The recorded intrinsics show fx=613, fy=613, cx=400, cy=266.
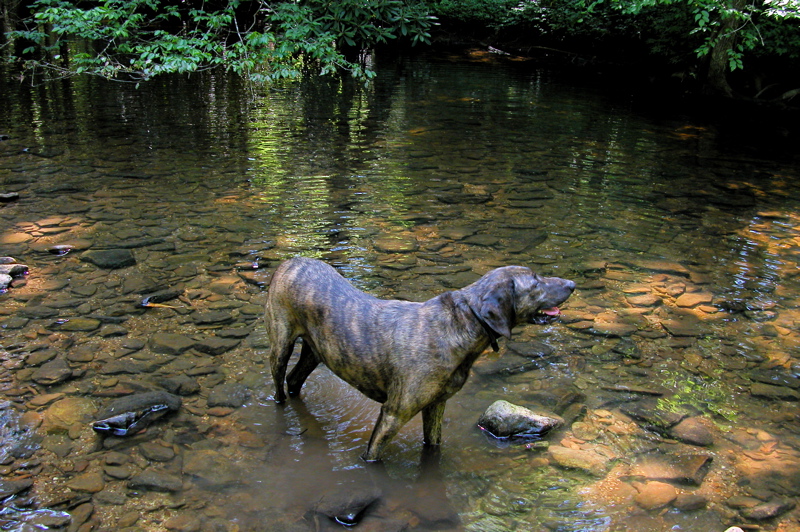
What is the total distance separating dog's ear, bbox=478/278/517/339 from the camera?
13.3ft

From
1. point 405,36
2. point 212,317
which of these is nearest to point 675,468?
point 212,317

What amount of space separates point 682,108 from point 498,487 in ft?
58.3

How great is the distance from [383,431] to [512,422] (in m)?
1.17

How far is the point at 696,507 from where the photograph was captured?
4246mm

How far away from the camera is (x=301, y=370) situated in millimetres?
5258

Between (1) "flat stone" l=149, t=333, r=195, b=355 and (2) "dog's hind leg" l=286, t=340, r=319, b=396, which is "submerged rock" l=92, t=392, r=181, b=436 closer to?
(1) "flat stone" l=149, t=333, r=195, b=355

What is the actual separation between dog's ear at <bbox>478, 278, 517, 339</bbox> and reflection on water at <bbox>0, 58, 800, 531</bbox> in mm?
1224

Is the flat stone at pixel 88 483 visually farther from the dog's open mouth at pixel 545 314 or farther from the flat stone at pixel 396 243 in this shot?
the flat stone at pixel 396 243

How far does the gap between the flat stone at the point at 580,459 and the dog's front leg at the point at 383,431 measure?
1295 millimetres

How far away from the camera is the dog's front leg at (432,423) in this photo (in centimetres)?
455

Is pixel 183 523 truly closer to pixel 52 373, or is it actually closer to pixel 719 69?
pixel 52 373

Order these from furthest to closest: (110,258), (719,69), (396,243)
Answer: (719,69), (396,243), (110,258)

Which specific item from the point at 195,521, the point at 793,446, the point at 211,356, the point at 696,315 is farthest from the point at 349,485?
the point at 696,315

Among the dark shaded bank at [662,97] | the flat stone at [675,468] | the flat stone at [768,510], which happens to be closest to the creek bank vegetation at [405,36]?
the dark shaded bank at [662,97]
